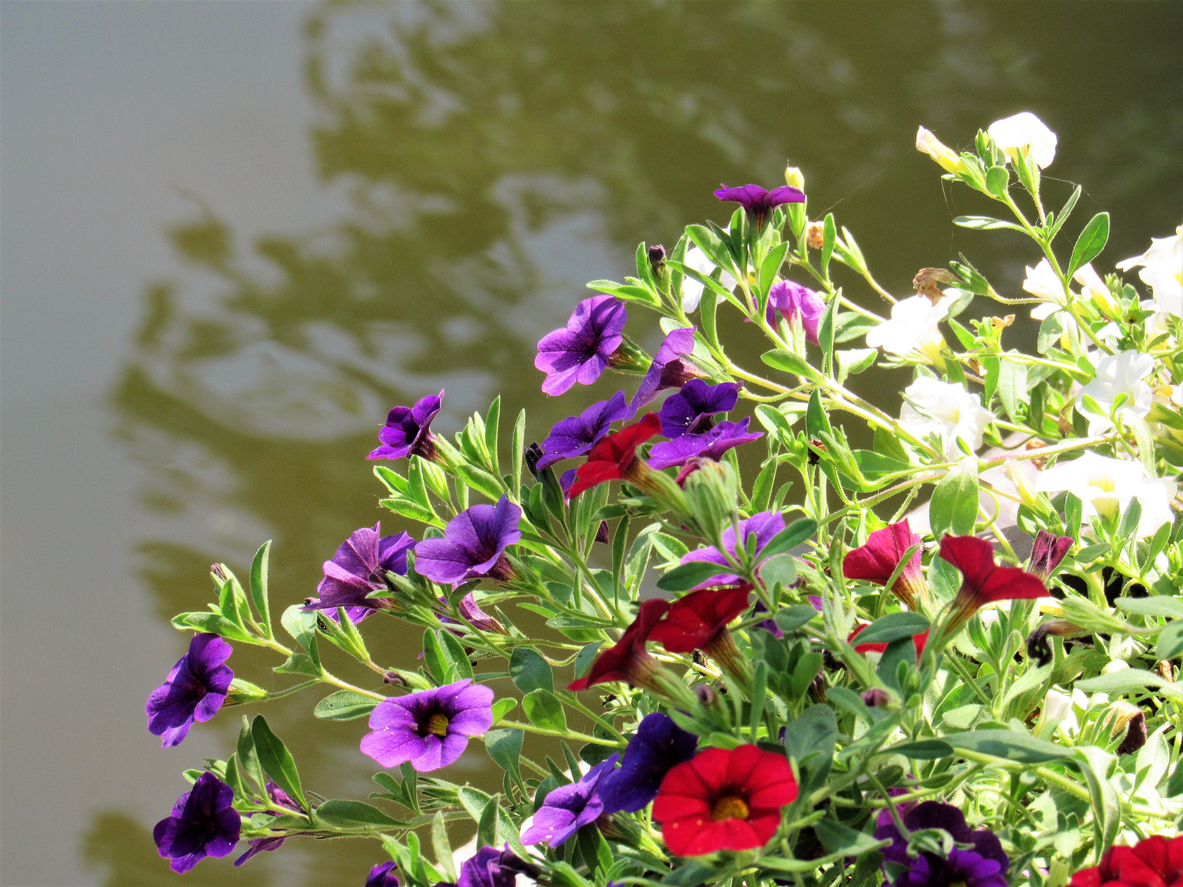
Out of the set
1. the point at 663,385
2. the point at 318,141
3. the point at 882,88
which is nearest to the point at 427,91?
the point at 318,141

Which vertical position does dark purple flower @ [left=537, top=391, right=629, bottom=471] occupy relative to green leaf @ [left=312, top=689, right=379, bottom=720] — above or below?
above

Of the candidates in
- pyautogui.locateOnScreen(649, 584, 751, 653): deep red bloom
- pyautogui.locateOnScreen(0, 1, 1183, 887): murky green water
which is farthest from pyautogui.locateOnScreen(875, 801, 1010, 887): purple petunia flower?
pyautogui.locateOnScreen(0, 1, 1183, 887): murky green water

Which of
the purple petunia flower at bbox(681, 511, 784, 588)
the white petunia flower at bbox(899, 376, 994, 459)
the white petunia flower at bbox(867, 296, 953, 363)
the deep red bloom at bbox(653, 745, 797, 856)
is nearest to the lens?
the deep red bloom at bbox(653, 745, 797, 856)

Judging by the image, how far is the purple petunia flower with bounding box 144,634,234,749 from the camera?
1.62ft

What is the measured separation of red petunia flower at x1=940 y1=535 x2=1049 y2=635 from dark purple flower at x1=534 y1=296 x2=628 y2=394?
0.80 ft

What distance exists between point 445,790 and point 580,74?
1181 mm

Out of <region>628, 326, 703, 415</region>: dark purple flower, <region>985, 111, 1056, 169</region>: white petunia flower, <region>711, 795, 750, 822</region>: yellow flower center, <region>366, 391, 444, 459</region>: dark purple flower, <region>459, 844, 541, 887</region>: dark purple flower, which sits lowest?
<region>459, 844, 541, 887</region>: dark purple flower

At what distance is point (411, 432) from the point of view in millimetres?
517

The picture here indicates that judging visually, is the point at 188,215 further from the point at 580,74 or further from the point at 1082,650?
the point at 1082,650

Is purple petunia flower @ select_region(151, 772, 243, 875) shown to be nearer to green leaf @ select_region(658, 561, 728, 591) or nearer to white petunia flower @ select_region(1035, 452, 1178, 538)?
green leaf @ select_region(658, 561, 728, 591)

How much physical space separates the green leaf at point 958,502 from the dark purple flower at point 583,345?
204 millimetres

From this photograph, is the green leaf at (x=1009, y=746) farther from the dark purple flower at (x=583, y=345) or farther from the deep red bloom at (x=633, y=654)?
the dark purple flower at (x=583, y=345)

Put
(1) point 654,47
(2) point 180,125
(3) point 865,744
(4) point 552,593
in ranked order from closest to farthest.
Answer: (3) point 865,744
(4) point 552,593
(2) point 180,125
(1) point 654,47

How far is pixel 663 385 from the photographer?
20.4 inches
